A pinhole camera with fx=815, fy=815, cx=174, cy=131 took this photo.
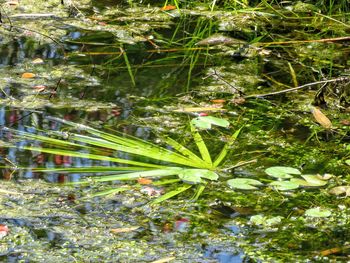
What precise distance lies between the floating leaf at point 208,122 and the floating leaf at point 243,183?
0.45 metres

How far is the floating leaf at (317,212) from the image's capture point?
7.34ft

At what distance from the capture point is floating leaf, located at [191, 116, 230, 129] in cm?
286

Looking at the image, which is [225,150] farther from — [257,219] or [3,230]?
[3,230]

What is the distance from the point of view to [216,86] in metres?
3.32

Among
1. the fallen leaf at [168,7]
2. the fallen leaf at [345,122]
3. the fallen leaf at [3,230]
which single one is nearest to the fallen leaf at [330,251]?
the fallen leaf at [3,230]

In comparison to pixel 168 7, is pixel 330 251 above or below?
above

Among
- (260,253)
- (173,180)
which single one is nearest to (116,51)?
(173,180)

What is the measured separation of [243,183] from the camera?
2412mm

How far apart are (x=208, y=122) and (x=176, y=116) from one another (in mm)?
166

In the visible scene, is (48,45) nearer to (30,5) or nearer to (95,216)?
(30,5)

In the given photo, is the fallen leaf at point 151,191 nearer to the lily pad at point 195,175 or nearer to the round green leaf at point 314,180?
the lily pad at point 195,175

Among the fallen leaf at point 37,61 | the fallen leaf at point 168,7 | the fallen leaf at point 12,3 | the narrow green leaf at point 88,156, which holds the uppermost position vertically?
the narrow green leaf at point 88,156

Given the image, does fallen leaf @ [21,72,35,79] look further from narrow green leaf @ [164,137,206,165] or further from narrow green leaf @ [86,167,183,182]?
narrow green leaf @ [86,167,183,182]

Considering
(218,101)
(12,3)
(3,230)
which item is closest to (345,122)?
(218,101)
